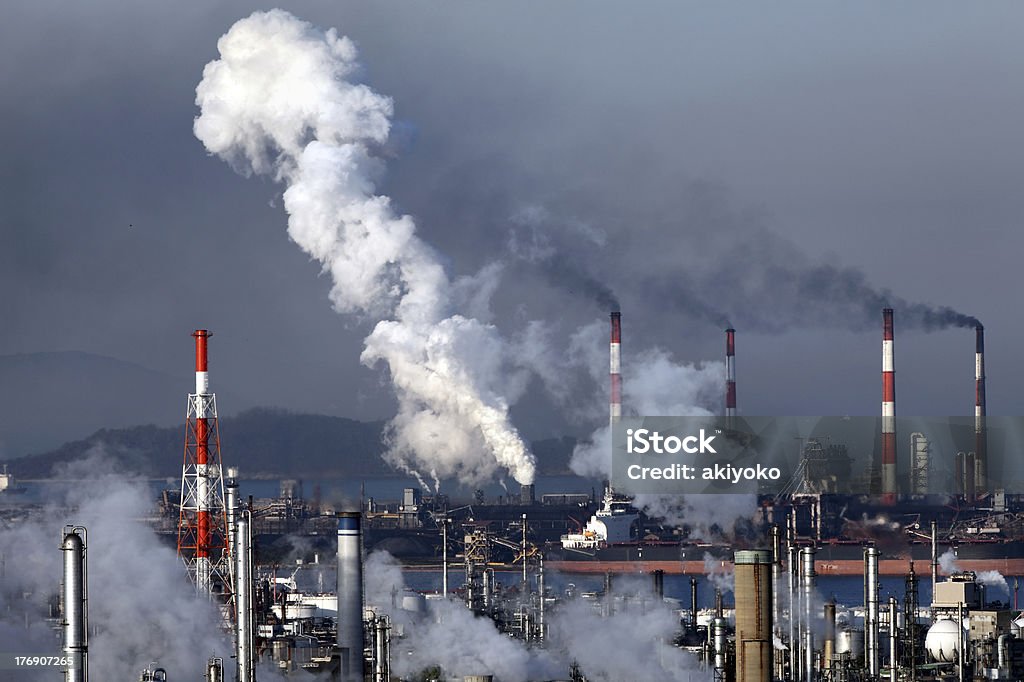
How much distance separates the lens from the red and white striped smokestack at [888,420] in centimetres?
6788

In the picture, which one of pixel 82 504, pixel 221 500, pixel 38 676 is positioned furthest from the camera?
pixel 221 500

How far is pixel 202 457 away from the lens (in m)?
39.1

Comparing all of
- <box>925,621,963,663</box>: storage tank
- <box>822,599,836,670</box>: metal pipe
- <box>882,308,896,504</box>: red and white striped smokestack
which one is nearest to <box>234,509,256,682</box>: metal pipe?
<box>822,599,836,670</box>: metal pipe

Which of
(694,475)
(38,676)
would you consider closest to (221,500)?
(38,676)

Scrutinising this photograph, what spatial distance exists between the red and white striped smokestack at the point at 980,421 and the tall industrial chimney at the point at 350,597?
38645 mm

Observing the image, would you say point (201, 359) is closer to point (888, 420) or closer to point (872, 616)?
point (872, 616)

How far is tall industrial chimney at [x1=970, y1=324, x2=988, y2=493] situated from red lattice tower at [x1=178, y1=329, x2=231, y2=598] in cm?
3934

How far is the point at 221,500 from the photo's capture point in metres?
40.7

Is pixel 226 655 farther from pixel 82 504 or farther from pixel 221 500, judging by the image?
pixel 221 500

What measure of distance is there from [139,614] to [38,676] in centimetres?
429

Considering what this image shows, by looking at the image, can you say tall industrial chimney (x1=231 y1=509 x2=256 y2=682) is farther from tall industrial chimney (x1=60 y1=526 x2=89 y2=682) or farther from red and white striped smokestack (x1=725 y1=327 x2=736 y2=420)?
red and white striped smokestack (x1=725 y1=327 x2=736 y2=420)

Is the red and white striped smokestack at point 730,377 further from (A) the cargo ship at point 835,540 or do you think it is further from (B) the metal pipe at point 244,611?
(B) the metal pipe at point 244,611

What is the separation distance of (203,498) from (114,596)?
23.1 ft

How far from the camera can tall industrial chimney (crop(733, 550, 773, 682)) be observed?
29.5 m
